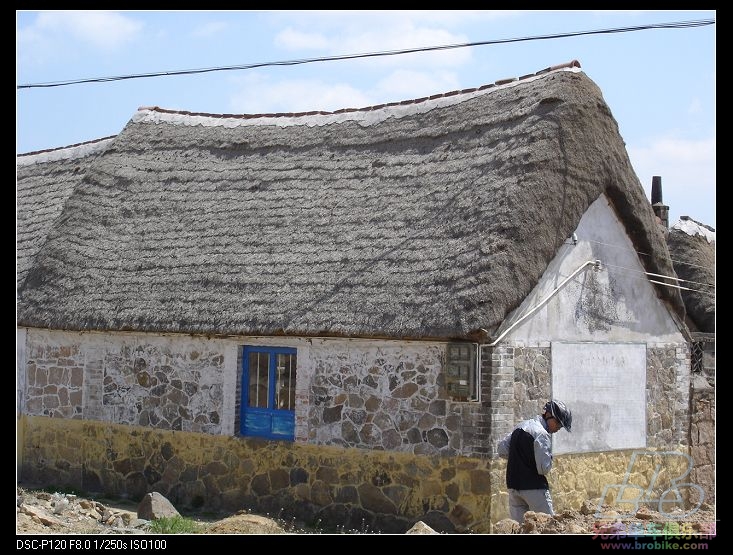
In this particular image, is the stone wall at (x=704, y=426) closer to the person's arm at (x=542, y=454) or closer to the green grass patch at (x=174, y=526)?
the person's arm at (x=542, y=454)

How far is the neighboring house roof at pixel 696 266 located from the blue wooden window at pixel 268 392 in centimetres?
621

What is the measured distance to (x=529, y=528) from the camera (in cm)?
892

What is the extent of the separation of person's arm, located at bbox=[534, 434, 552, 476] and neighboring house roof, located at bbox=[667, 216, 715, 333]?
6541mm

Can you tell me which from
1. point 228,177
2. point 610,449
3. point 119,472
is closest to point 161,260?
point 228,177

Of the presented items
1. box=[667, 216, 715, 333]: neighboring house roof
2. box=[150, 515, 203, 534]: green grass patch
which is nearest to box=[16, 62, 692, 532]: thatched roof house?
box=[667, 216, 715, 333]: neighboring house roof

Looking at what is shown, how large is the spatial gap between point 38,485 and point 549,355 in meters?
7.74

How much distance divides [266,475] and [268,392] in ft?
3.46

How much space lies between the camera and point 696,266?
1642 centimetres

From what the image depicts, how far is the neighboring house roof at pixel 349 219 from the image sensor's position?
1201 centimetres

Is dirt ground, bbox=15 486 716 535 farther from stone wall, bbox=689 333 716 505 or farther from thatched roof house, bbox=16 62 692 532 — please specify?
thatched roof house, bbox=16 62 692 532

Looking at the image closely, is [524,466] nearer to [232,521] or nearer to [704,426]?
[232,521]

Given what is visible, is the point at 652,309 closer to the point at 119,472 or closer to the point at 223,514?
the point at 223,514

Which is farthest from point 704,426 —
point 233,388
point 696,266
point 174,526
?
point 174,526

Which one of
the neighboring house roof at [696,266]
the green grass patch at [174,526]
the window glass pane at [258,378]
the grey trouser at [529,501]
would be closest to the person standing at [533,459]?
the grey trouser at [529,501]
